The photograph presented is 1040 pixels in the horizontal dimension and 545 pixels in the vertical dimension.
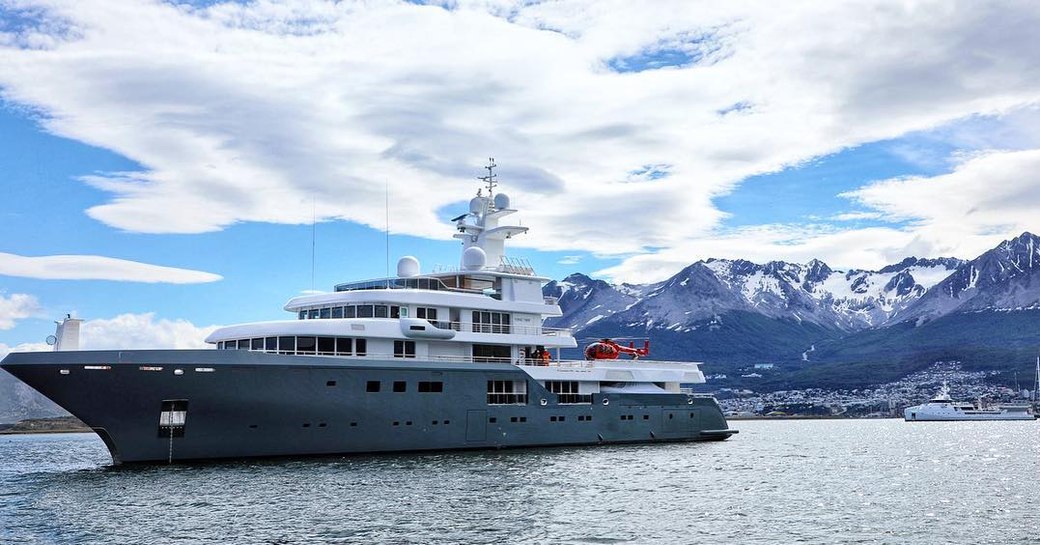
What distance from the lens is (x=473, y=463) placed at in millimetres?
38000

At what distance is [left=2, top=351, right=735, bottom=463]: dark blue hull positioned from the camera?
3425 cm

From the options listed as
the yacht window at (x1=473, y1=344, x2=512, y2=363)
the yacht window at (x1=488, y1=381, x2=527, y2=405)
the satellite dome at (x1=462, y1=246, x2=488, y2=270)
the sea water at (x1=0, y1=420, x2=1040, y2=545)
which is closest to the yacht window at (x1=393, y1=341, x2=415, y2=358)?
the yacht window at (x1=473, y1=344, x2=512, y2=363)

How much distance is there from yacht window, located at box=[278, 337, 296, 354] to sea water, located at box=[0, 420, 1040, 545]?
4919 millimetres

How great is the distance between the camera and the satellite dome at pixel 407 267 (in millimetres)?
47531

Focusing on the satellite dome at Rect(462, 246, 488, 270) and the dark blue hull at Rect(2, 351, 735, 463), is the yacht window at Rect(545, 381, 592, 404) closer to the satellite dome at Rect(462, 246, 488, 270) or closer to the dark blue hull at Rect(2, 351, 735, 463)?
the dark blue hull at Rect(2, 351, 735, 463)

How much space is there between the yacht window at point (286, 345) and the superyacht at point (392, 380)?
6cm

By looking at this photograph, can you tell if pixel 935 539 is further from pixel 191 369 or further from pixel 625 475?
pixel 191 369

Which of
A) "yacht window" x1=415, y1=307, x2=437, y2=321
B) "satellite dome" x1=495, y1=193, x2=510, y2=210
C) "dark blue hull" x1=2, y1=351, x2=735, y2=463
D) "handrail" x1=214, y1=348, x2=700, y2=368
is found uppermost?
"satellite dome" x1=495, y1=193, x2=510, y2=210

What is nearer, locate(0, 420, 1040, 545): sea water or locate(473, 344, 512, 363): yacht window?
locate(0, 420, 1040, 545): sea water

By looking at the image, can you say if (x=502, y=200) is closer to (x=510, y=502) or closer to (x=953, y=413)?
(x=510, y=502)

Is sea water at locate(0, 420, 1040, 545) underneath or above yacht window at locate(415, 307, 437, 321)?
underneath

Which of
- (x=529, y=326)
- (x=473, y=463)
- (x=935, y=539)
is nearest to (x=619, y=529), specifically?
(x=935, y=539)

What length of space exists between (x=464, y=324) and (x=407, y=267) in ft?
16.0

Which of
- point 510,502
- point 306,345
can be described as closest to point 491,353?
point 306,345
